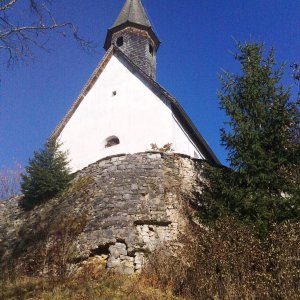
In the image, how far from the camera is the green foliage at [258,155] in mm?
11703

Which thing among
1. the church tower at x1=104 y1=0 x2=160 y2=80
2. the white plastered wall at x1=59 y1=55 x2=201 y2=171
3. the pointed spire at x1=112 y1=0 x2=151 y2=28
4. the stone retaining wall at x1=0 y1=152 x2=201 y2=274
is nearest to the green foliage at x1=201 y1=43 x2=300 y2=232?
the stone retaining wall at x1=0 y1=152 x2=201 y2=274

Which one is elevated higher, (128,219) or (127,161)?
(127,161)

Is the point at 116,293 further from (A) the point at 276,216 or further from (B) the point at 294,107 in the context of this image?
(B) the point at 294,107

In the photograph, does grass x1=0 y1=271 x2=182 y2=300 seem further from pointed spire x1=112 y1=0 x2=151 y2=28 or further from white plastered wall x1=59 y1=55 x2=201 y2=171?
pointed spire x1=112 y1=0 x2=151 y2=28

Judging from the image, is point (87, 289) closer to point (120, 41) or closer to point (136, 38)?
point (136, 38)

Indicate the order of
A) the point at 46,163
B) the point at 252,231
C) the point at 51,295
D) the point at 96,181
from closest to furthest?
the point at 51,295 < the point at 252,231 < the point at 96,181 < the point at 46,163

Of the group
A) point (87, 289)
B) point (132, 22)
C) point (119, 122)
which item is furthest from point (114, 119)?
point (87, 289)

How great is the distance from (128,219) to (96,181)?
253 centimetres

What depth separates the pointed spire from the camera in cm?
2445

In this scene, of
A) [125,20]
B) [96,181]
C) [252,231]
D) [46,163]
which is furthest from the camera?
[125,20]

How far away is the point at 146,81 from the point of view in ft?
60.6

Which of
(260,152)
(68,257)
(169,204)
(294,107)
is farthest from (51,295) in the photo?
(294,107)

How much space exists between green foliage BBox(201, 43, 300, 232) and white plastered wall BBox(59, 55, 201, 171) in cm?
353

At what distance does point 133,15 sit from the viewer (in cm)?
2516
